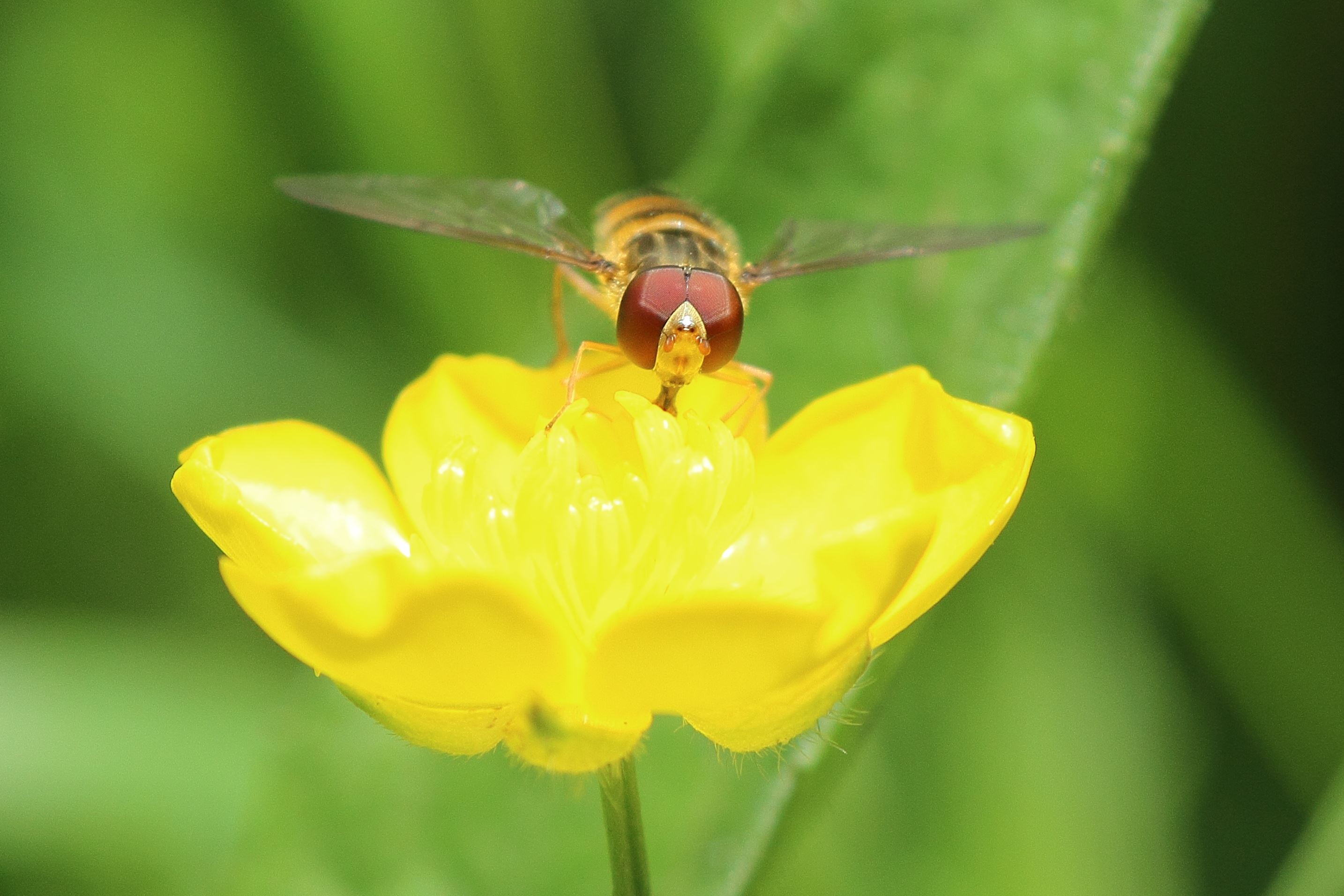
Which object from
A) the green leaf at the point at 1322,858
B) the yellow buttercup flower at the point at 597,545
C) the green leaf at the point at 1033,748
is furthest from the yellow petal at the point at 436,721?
the green leaf at the point at 1322,858

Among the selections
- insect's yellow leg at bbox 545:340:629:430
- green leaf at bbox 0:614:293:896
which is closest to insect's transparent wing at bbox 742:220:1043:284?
insect's yellow leg at bbox 545:340:629:430

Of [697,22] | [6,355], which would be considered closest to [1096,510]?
[697,22]

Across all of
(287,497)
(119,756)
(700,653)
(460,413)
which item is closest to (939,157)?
(460,413)

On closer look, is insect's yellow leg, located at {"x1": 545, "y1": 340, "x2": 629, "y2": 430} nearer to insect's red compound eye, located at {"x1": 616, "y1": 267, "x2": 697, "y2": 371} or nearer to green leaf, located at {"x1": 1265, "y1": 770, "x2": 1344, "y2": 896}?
insect's red compound eye, located at {"x1": 616, "y1": 267, "x2": 697, "y2": 371}

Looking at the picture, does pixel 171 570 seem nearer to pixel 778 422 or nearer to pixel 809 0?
pixel 778 422

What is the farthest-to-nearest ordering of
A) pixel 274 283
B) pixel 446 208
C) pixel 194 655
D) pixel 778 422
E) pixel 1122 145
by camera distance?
pixel 274 283, pixel 194 655, pixel 778 422, pixel 1122 145, pixel 446 208

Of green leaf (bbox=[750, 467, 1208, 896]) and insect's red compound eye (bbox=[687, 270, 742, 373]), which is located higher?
insect's red compound eye (bbox=[687, 270, 742, 373])
